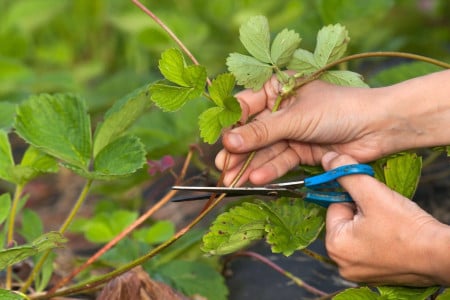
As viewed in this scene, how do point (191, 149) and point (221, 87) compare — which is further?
point (191, 149)

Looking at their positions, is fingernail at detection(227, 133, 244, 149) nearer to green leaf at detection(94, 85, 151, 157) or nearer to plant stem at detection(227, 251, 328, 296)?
green leaf at detection(94, 85, 151, 157)

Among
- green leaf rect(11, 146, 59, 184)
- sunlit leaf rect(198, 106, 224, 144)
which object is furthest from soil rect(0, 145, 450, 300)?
sunlit leaf rect(198, 106, 224, 144)

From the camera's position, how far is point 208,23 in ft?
9.52

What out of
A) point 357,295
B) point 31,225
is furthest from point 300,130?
point 31,225

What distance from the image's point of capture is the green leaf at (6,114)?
1.67 meters

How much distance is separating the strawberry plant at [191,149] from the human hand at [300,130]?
29 mm

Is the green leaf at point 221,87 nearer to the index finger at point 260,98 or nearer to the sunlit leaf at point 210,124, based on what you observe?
the sunlit leaf at point 210,124

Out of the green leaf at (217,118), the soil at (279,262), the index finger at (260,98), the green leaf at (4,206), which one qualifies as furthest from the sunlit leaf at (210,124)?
the soil at (279,262)

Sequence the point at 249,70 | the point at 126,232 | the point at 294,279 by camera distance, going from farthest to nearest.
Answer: the point at 294,279, the point at 126,232, the point at 249,70

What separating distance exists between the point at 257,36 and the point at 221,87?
0.12 metres

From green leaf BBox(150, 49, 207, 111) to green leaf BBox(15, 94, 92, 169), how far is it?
24 cm

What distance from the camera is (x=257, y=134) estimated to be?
51.5 inches

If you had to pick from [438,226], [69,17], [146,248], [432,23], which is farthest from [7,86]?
[438,226]

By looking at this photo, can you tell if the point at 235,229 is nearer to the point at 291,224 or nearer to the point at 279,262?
the point at 291,224
